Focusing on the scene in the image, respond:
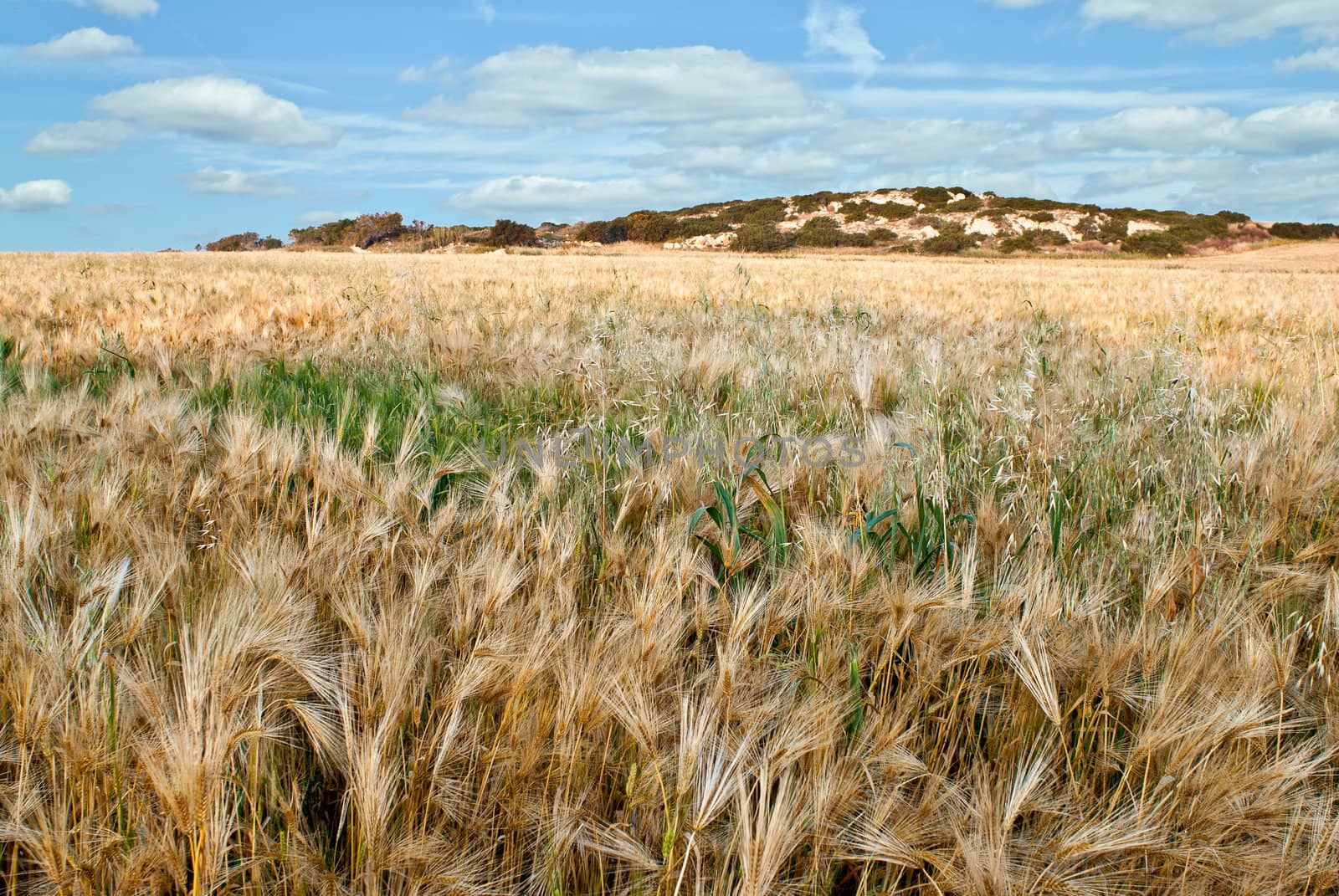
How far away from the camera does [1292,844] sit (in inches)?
40.8

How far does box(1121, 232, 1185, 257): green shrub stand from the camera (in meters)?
45.5

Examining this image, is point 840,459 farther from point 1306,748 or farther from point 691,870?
point 691,870

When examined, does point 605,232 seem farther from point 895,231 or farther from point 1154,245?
point 1154,245

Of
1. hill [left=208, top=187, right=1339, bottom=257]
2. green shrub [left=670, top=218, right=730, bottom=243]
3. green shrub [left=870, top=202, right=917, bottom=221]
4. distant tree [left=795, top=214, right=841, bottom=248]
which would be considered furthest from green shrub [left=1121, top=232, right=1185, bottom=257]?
green shrub [left=670, top=218, right=730, bottom=243]

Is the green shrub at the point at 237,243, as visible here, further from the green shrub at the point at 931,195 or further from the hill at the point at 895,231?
the green shrub at the point at 931,195

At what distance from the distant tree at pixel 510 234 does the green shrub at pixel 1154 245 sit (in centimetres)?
3757

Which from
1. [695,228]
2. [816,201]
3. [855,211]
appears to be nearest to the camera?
[695,228]

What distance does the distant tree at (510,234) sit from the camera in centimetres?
4950

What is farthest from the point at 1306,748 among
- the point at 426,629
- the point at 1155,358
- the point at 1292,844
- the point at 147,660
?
the point at 1155,358

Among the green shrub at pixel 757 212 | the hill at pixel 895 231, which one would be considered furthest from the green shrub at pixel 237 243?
the green shrub at pixel 757 212

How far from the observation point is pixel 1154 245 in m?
46.4

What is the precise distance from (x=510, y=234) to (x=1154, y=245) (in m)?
40.1

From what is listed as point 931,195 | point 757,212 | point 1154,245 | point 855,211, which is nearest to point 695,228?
point 757,212

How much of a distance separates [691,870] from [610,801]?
0.17 meters
